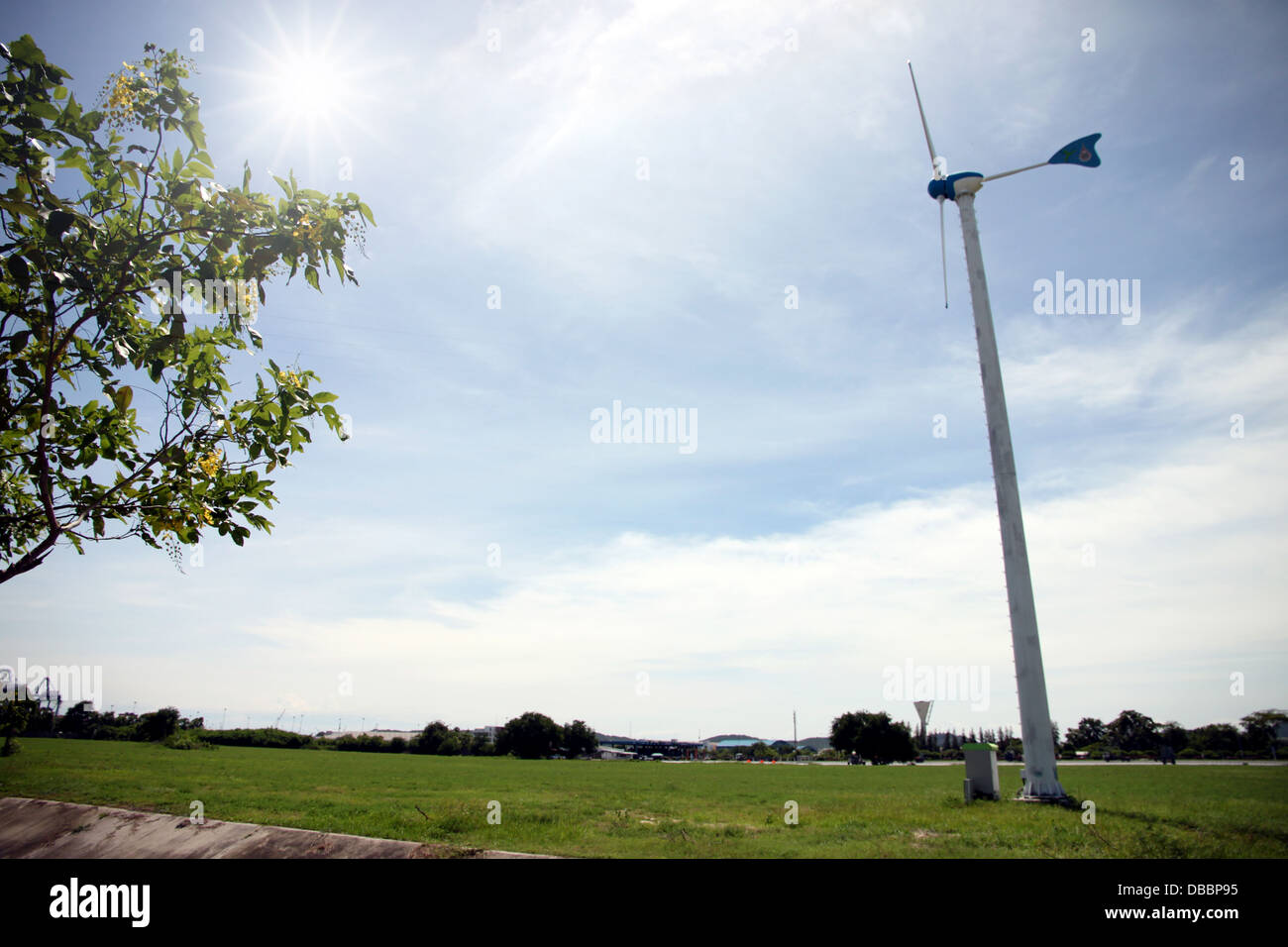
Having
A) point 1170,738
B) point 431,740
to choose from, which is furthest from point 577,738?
point 1170,738

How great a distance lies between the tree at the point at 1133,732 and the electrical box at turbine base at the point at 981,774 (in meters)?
125

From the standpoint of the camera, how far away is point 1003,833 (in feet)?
45.0

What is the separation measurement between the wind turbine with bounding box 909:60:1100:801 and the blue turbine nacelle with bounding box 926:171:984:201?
0.04 meters

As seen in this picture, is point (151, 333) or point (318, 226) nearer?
point (318, 226)

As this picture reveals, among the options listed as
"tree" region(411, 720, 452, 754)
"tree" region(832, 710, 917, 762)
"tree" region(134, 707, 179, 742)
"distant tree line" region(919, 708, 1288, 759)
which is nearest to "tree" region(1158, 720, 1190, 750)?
"distant tree line" region(919, 708, 1288, 759)

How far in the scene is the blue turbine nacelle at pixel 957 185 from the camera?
25406 millimetres

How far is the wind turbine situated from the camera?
64.5 feet

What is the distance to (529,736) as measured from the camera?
107 m

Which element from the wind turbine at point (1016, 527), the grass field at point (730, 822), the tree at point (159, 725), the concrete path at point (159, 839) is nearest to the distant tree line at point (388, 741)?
the tree at point (159, 725)

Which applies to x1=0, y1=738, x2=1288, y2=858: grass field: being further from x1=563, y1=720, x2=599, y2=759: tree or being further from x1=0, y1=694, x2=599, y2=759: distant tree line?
x1=563, y1=720, x2=599, y2=759: tree

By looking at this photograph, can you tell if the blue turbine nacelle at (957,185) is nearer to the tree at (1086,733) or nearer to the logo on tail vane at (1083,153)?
the logo on tail vane at (1083,153)
